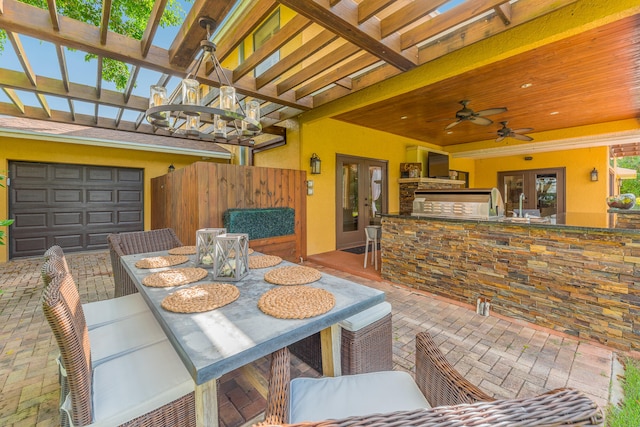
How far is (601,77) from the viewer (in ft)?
12.9

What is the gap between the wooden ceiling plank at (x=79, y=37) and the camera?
240cm

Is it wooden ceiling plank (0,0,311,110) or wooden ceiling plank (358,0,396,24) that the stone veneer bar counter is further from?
wooden ceiling plank (0,0,311,110)

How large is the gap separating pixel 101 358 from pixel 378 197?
21.5ft

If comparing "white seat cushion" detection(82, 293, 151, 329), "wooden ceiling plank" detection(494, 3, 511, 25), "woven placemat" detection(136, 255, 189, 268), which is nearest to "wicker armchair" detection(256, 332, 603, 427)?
"white seat cushion" detection(82, 293, 151, 329)

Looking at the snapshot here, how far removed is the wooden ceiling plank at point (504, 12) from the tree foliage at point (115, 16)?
15.6 ft

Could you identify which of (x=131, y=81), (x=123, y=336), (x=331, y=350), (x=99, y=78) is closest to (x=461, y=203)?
(x=331, y=350)

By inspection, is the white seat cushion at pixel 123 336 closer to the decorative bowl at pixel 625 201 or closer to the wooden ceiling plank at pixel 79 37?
the wooden ceiling plank at pixel 79 37

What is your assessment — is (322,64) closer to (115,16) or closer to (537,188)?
(115,16)

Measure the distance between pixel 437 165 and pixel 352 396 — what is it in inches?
326

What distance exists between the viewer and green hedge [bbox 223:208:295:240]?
4.70 m

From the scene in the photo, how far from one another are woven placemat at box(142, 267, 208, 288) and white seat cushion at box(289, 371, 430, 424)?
0.97 m

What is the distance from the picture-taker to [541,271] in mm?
2717

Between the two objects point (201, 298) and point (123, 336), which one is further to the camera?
point (123, 336)

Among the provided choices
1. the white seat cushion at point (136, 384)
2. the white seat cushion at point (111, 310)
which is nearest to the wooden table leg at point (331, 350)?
the white seat cushion at point (136, 384)
